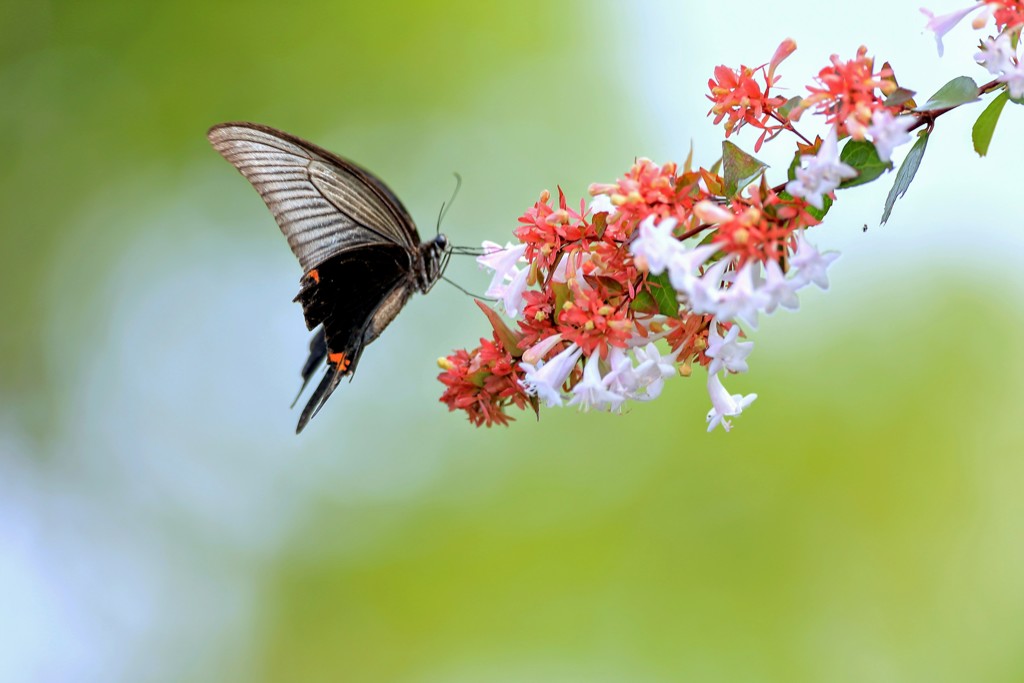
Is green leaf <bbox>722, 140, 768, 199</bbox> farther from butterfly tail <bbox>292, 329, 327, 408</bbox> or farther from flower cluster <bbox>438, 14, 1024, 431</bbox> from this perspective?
butterfly tail <bbox>292, 329, 327, 408</bbox>

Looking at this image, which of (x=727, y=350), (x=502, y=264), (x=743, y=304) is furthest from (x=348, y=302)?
(x=743, y=304)

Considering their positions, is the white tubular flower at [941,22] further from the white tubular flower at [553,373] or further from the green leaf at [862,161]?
the white tubular flower at [553,373]

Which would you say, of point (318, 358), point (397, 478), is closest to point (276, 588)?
point (397, 478)

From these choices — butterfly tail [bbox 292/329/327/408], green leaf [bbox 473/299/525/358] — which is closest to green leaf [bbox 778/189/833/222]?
green leaf [bbox 473/299/525/358]

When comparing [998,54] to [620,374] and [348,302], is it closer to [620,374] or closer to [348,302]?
[620,374]

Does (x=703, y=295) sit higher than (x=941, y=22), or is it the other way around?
(x=941, y=22)

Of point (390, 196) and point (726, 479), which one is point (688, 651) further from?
point (390, 196)

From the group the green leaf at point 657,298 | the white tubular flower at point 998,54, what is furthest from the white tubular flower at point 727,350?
the white tubular flower at point 998,54
